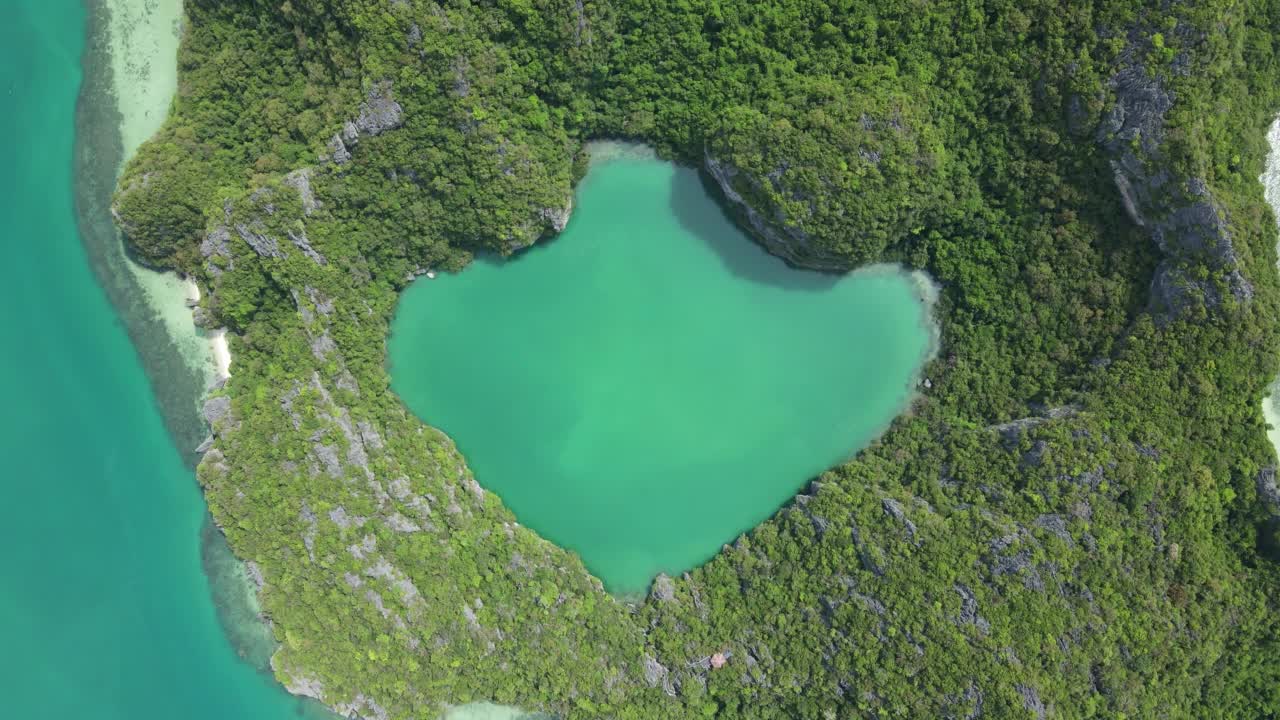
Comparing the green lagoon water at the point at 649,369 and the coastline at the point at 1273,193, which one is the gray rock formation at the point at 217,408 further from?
the coastline at the point at 1273,193

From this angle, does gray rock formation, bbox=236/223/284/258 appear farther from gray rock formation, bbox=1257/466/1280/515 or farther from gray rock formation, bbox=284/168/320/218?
gray rock formation, bbox=1257/466/1280/515

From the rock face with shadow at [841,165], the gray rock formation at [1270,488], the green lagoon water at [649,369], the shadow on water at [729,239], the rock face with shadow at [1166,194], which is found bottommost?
the green lagoon water at [649,369]

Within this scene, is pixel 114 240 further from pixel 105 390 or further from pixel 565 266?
pixel 565 266

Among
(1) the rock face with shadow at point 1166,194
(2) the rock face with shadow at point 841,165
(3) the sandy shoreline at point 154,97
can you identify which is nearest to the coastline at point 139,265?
(3) the sandy shoreline at point 154,97

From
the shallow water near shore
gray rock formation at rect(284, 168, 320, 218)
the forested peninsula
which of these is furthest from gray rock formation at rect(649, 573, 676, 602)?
gray rock formation at rect(284, 168, 320, 218)

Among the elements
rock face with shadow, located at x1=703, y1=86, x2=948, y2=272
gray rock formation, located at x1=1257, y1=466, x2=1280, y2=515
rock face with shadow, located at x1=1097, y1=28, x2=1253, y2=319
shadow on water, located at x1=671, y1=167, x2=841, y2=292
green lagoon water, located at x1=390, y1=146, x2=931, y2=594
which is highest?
rock face with shadow, located at x1=1097, y1=28, x2=1253, y2=319

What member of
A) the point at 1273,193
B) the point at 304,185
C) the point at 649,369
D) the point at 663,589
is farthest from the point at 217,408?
the point at 1273,193

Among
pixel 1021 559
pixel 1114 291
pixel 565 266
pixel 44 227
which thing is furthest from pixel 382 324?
pixel 1114 291

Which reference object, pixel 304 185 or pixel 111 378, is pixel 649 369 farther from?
pixel 111 378

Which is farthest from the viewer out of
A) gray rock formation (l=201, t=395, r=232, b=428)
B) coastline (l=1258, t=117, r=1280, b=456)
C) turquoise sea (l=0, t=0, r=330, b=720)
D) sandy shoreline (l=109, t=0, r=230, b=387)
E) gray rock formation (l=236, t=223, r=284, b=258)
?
sandy shoreline (l=109, t=0, r=230, b=387)
